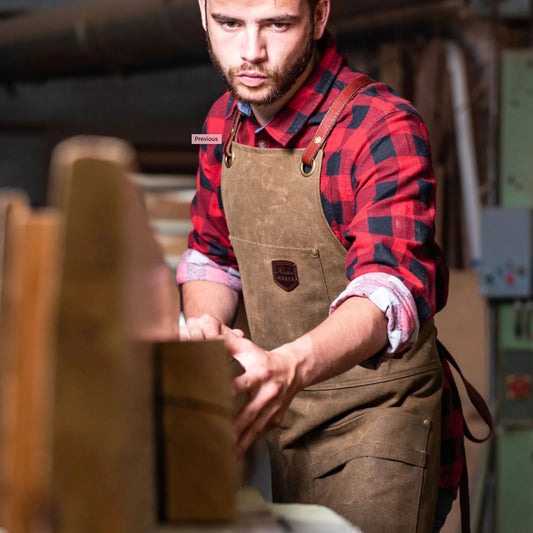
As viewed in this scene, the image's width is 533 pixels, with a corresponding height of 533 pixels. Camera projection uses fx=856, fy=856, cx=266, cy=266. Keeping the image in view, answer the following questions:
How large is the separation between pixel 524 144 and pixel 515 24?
83cm

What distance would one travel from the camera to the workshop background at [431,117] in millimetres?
3176

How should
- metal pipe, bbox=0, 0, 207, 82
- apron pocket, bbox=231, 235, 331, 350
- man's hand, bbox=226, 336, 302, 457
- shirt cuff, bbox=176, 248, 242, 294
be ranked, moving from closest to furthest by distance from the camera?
man's hand, bbox=226, 336, 302, 457, apron pocket, bbox=231, 235, 331, 350, shirt cuff, bbox=176, 248, 242, 294, metal pipe, bbox=0, 0, 207, 82

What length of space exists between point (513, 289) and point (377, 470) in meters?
1.84

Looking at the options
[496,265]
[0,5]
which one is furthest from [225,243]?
[0,5]

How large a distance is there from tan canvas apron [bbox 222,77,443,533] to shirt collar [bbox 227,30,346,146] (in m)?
0.04

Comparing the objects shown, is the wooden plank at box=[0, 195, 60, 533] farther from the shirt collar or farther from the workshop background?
the workshop background

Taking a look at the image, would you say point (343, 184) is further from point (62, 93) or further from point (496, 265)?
point (62, 93)

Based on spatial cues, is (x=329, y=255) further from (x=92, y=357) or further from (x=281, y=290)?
(x=92, y=357)

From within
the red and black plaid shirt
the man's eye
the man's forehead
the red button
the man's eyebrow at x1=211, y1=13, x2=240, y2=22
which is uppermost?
the man's forehead

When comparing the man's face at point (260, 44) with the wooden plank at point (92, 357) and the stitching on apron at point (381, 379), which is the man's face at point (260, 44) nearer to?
the stitching on apron at point (381, 379)

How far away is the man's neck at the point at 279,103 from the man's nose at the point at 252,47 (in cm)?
11

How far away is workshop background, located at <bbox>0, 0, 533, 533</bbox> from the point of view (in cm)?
318

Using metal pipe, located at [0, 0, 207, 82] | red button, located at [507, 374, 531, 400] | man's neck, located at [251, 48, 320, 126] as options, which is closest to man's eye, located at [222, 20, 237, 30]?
man's neck, located at [251, 48, 320, 126]

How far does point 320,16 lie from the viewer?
1.49 m
